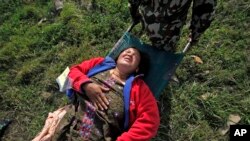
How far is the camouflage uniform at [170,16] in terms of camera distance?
334 cm

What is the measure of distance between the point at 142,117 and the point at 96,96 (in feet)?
1.58

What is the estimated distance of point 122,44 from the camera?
13.6 feet

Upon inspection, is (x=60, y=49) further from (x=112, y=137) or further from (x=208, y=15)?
(x=208, y=15)

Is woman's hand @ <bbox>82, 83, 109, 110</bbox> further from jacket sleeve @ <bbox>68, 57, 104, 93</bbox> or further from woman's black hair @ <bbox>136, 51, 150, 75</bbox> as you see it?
woman's black hair @ <bbox>136, 51, 150, 75</bbox>

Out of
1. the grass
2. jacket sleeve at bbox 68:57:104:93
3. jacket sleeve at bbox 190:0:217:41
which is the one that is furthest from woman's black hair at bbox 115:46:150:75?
jacket sleeve at bbox 190:0:217:41

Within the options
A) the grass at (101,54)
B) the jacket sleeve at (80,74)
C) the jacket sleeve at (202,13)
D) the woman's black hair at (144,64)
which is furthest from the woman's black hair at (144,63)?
the jacket sleeve at (202,13)

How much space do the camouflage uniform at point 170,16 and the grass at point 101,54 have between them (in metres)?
0.90

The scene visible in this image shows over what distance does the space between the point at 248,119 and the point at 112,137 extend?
154 centimetres

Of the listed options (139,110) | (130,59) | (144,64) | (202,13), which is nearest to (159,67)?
(144,64)

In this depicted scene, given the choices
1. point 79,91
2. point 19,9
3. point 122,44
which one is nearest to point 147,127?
point 79,91

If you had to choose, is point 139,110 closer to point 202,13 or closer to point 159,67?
point 159,67

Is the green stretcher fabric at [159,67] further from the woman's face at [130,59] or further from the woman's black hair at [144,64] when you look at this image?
the woman's face at [130,59]

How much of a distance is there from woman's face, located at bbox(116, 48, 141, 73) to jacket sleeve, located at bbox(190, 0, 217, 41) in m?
0.64

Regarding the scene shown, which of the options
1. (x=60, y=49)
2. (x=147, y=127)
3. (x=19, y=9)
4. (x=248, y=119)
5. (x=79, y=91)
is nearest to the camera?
(x=147, y=127)
